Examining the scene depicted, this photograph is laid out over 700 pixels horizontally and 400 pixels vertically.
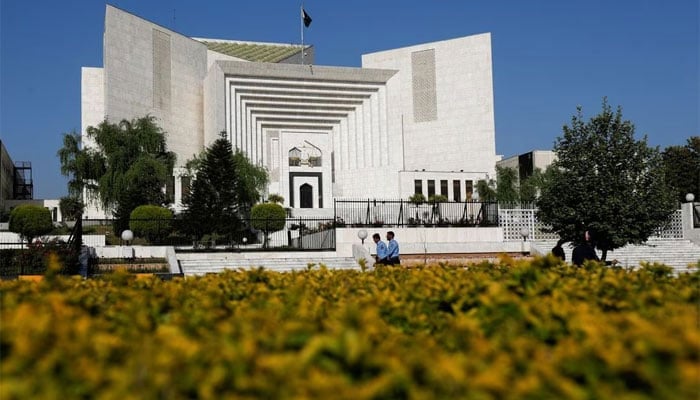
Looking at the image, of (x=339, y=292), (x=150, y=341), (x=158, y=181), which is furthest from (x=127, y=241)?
(x=150, y=341)

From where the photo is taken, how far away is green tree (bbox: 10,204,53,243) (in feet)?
83.4

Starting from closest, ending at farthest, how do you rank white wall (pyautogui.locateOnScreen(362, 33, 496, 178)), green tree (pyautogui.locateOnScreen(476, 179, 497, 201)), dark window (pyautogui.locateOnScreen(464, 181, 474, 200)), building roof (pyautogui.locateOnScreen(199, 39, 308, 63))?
green tree (pyautogui.locateOnScreen(476, 179, 497, 201)), dark window (pyautogui.locateOnScreen(464, 181, 474, 200)), white wall (pyautogui.locateOnScreen(362, 33, 496, 178)), building roof (pyautogui.locateOnScreen(199, 39, 308, 63))

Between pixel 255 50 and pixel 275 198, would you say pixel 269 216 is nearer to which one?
pixel 275 198

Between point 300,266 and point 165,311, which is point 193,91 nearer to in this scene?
point 300,266

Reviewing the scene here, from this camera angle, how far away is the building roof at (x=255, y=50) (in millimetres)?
57750

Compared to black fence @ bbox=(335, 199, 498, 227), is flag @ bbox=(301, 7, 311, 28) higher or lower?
higher

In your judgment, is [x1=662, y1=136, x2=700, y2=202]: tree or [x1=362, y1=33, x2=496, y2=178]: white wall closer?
[x1=662, y1=136, x2=700, y2=202]: tree

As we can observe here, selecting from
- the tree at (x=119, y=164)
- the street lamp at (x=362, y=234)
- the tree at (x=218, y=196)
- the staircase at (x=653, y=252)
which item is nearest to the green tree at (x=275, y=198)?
the tree at (x=218, y=196)

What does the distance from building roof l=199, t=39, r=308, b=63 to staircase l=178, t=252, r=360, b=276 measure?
36.6m

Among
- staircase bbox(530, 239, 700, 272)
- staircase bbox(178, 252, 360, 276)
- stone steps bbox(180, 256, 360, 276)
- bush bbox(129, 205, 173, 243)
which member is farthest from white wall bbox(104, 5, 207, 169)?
staircase bbox(530, 239, 700, 272)

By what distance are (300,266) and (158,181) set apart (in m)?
19.5

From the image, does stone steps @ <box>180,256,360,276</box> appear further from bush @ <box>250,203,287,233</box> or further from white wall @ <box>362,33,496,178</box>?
Answer: white wall @ <box>362,33,496,178</box>

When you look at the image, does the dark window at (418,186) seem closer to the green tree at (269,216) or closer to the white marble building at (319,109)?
the white marble building at (319,109)

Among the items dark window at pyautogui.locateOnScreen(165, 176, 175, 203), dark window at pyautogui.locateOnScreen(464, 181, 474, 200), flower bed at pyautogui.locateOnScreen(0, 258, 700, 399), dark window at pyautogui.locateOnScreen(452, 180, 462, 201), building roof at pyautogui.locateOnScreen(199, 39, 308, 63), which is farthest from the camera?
building roof at pyautogui.locateOnScreen(199, 39, 308, 63)
